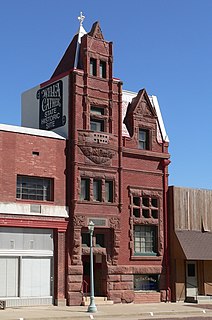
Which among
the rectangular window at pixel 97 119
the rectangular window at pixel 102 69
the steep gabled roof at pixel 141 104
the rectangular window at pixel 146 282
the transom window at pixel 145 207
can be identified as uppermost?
the rectangular window at pixel 102 69

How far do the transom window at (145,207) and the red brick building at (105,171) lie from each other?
0.07 meters

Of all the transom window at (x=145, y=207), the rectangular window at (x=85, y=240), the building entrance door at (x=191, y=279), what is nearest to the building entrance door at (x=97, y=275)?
the rectangular window at (x=85, y=240)

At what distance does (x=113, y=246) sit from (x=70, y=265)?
352 cm

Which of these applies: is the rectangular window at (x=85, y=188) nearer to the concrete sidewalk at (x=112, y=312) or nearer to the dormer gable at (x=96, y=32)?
the concrete sidewalk at (x=112, y=312)

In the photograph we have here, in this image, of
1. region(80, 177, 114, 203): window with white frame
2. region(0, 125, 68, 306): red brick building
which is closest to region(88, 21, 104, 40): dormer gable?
region(0, 125, 68, 306): red brick building

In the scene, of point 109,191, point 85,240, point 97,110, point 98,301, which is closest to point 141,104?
point 97,110

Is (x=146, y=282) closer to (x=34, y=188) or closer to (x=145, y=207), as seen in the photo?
(x=145, y=207)

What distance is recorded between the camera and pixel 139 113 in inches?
1655

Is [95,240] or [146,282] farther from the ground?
[95,240]

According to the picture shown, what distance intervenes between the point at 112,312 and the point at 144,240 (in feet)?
32.0

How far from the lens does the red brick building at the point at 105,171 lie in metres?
37.1

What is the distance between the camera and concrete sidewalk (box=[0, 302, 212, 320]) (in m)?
28.8

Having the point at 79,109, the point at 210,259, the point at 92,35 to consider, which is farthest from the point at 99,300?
the point at 92,35

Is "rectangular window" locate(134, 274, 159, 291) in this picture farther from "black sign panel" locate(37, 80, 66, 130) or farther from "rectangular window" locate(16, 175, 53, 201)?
"black sign panel" locate(37, 80, 66, 130)
